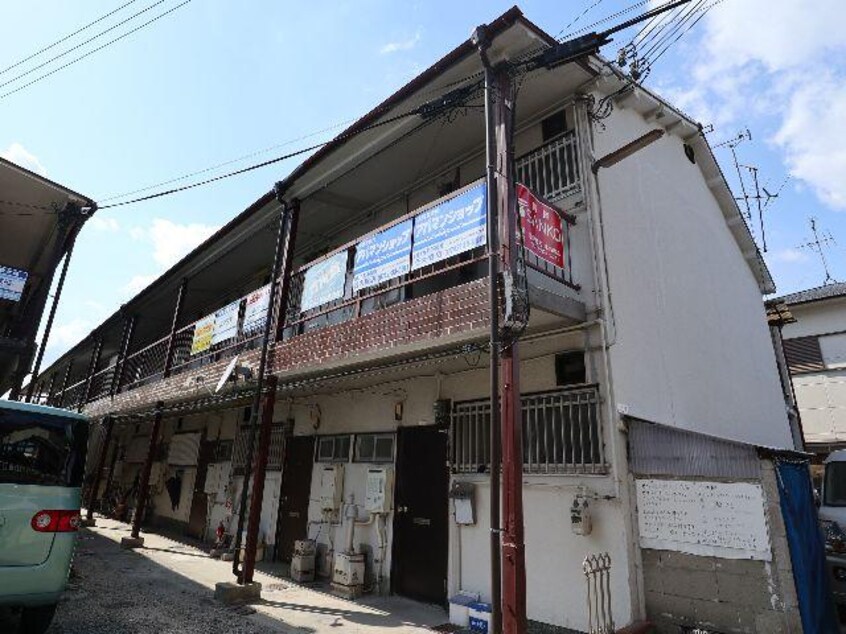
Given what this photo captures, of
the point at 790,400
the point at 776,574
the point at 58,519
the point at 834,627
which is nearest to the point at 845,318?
the point at 790,400

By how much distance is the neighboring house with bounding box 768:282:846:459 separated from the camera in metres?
15.7

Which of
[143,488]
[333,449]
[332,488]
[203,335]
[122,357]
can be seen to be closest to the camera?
[332,488]

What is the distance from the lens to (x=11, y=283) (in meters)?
12.6

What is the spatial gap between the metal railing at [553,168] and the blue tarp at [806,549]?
4578 millimetres

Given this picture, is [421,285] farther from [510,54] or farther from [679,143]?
[679,143]

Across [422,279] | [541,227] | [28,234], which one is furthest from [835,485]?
[28,234]

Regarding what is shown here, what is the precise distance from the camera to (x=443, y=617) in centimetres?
741

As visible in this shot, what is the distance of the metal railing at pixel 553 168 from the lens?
7672 millimetres

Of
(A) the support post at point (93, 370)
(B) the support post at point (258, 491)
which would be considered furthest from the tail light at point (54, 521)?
(A) the support post at point (93, 370)

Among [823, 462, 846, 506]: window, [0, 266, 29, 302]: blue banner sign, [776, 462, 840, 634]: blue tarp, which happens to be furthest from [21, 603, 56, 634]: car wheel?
[823, 462, 846, 506]: window

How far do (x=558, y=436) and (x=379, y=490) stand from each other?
12.9 ft

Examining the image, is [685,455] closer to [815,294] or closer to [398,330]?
[398,330]

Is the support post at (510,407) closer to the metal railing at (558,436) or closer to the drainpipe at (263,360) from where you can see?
the metal railing at (558,436)

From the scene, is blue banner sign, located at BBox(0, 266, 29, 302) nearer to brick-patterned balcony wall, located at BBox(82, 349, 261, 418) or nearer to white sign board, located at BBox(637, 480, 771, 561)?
brick-patterned balcony wall, located at BBox(82, 349, 261, 418)
